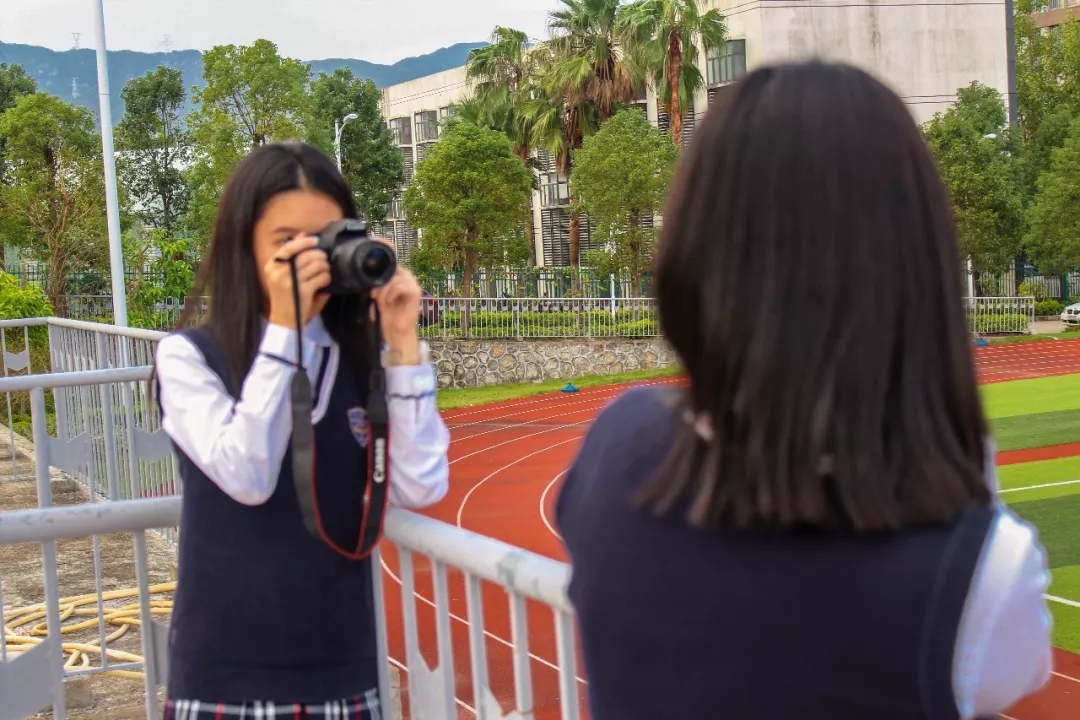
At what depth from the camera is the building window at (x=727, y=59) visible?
36406mm

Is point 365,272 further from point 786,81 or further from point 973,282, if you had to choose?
point 973,282

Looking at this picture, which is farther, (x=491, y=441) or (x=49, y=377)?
(x=491, y=441)

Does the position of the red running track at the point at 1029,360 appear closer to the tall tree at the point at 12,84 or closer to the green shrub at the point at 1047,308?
the green shrub at the point at 1047,308

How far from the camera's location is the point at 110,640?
4.54 metres

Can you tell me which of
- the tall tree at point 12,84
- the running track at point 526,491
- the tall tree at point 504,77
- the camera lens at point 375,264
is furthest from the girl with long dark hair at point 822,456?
the tall tree at point 12,84

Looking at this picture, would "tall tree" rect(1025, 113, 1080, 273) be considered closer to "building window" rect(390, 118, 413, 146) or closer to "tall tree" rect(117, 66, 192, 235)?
"tall tree" rect(117, 66, 192, 235)

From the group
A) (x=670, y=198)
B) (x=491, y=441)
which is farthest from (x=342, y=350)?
(x=491, y=441)

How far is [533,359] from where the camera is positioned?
2644 centimetres

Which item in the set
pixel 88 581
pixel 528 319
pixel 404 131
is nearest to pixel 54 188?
pixel 528 319

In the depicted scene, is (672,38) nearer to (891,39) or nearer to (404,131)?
(891,39)

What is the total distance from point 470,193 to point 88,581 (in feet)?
82.9

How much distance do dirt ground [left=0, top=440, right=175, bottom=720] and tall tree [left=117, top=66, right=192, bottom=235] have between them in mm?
32235

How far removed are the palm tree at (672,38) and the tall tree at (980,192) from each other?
634 cm

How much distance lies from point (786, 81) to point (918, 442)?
1.09 ft
